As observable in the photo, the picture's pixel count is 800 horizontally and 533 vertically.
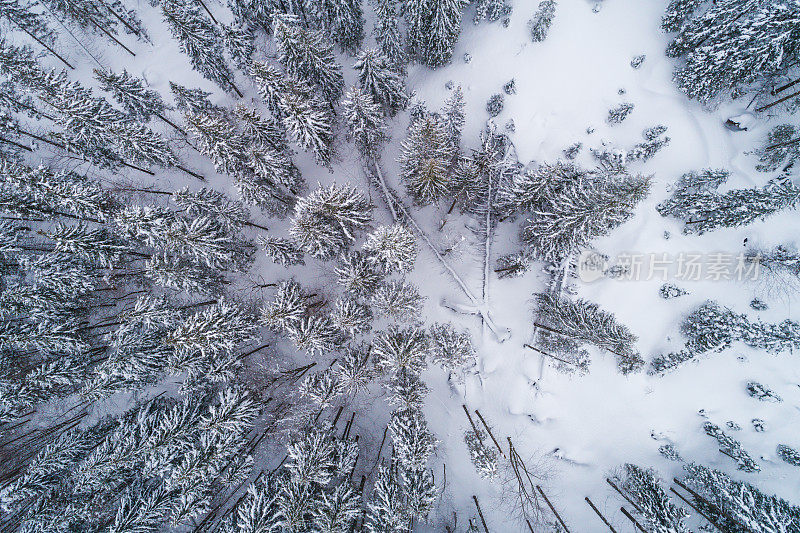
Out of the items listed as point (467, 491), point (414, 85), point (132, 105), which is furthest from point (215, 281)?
point (467, 491)

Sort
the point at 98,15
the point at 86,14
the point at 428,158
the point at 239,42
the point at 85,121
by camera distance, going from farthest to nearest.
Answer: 1. the point at 98,15
2. the point at 86,14
3. the point at 239,42
4. the point at 428,158
5. the point at 85,121

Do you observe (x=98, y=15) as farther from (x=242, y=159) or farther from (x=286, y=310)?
(x=286, y=310)

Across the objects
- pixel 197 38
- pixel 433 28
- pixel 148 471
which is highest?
pixel 433 28

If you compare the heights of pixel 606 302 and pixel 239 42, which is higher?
pixel 239 42

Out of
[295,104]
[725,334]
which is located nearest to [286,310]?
[295,104]

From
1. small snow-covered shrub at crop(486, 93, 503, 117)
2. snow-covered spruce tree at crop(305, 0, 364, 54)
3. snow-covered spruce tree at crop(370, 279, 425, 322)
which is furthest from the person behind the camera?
small snow-covered shrub at crop(486, 93, 503, 117)

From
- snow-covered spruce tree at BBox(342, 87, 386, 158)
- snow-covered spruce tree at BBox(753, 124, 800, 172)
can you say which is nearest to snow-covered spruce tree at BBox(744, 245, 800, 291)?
snow-covered spruce tree at BBox(753, 124, 800, 172)

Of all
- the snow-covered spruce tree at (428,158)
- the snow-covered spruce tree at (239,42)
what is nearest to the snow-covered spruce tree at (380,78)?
the snow-covered spruce tree at (428,158)

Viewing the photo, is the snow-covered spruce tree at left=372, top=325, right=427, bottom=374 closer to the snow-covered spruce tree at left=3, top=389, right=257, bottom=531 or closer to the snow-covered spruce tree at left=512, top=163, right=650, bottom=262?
the snow-covered spruce tree at left=3, top=389, right=257, bottom=531
